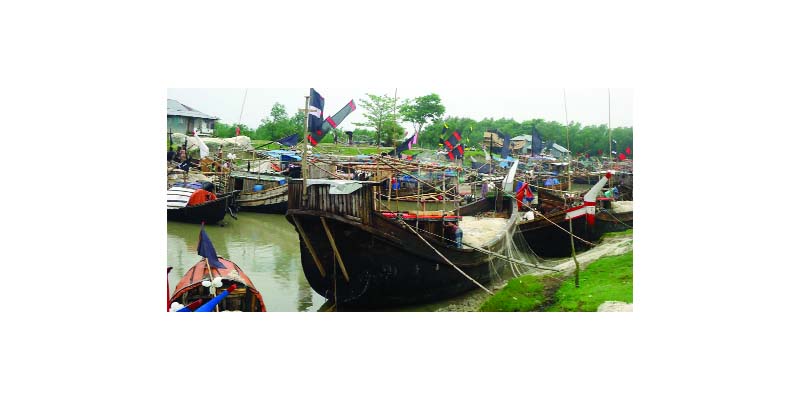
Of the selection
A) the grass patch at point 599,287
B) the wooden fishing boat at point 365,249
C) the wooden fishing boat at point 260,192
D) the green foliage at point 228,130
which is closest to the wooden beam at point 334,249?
the wooden fishing boat at point 365,249

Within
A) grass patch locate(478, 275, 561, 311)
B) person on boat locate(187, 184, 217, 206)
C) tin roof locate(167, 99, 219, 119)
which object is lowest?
grass patch locate(478, 275, 561, 311)

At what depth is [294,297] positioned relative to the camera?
23.2 ft

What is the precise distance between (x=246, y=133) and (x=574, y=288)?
4991mm

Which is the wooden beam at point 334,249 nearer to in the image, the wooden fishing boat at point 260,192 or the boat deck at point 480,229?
the boat deck at point 480,229

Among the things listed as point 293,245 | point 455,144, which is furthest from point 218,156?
point 455,144

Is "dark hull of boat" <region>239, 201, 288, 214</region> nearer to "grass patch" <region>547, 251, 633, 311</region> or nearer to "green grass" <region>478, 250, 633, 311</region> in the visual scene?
"green grass" <region>478, 250, 633, 311</region>

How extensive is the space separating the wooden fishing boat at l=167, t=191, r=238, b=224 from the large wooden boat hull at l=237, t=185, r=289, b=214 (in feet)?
2.65

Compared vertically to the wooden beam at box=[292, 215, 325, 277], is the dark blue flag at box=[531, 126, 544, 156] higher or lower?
higher

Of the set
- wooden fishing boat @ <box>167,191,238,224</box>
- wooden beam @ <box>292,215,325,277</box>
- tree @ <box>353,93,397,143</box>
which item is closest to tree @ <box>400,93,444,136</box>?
tree @ <box>353,93,397,143</box>

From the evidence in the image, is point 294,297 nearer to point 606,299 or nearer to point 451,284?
point 451,284

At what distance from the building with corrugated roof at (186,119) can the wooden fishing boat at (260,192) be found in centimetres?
443

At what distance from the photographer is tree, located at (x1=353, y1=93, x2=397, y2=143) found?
20.9ft

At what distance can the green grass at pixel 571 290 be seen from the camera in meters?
6.18

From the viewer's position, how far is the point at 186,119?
22.4 feet
